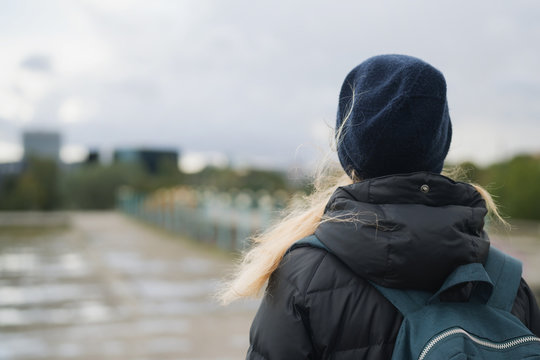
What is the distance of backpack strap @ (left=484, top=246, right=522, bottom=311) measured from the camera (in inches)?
43.5

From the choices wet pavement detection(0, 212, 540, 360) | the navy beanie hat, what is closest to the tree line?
wet pavement detection(0, 212, 540, 360)

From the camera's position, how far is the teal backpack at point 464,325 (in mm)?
1012

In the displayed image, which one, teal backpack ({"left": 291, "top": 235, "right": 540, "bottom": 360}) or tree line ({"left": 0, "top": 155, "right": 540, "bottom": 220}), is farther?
tree line ({"left": 0, "top": 155, "right": 540, "bottom": 220})

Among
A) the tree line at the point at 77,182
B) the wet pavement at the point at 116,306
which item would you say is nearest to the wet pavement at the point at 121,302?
the wet pavement at the point at 116,306

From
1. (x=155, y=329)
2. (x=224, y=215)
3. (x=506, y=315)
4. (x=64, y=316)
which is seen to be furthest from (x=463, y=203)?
(x=224, y=215)

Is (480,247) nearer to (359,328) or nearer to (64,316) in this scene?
(359,328)

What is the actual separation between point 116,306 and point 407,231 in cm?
573

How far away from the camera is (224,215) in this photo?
11.8m

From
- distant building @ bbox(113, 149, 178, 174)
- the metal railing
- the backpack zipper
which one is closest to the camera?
the backpack zipper

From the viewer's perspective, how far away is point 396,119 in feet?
3.68

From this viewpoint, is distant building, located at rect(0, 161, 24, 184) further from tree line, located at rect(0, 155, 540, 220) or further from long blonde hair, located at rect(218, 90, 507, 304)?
long blonde hair, located at rect(218, 90, 507, 304)

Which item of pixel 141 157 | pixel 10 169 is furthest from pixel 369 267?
pixel 141 157

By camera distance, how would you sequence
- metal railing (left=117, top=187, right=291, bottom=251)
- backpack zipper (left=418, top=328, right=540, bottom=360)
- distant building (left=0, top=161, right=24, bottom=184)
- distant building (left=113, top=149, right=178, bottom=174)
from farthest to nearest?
1. distant building (left=113, top=149, right=178, bottom=174)
2. distant building (left=0, top=161, right=24, bottom=184)
3. metal railing (left=117, top=187, right=291, bottom=251)
4. backpack zipper (left=418, top=328, right=540, bottom=360)

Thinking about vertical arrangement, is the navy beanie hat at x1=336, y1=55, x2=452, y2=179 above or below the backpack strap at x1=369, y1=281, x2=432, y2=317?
above
